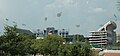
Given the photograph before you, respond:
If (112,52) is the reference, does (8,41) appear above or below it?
above

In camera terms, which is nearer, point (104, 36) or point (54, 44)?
point (54, 44)

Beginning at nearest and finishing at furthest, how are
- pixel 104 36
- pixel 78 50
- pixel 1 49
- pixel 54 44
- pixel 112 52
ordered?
pixel 1 49, pixel 78 50, pixel 54 44, pixel 112 52, pixel 104 36

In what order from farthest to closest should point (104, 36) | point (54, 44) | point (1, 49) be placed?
point (104, 36) → point (54, 44) → point (1, 49)

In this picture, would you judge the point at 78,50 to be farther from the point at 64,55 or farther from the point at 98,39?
the point at 98,39

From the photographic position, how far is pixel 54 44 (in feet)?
263

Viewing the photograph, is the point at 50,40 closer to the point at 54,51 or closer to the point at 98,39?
the point at 54,51

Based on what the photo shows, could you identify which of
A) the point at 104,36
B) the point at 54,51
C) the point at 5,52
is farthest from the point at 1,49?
the point at 104,36

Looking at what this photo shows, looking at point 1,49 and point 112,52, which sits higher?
point 1,49

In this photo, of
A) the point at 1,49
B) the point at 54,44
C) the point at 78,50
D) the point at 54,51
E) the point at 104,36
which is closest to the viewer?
the point at 1,49

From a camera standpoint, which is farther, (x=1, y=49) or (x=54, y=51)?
(x=54, y=51)

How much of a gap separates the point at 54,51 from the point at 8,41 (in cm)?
2987

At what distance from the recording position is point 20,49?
4647 centimetres

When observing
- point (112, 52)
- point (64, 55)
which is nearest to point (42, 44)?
point (112, 52)

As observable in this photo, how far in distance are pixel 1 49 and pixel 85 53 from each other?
13.8 metres
